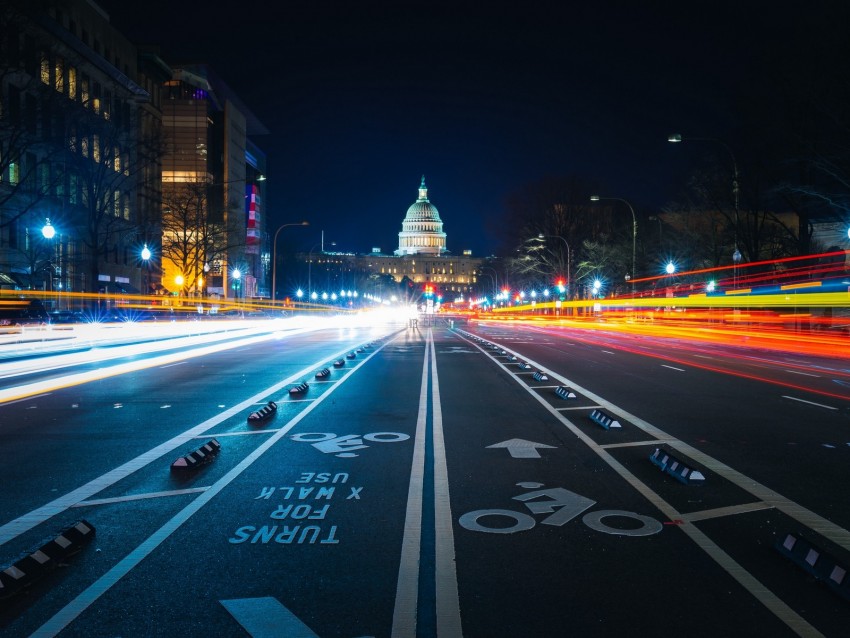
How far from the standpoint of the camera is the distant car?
37656 millimetres

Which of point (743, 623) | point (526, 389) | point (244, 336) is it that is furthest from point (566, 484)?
point (244, 336)

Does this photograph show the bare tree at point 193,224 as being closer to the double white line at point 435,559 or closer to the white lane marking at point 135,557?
the white lane marking at point 135,557

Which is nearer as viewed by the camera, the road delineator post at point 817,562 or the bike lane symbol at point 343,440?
the road delineator post at point 817,562

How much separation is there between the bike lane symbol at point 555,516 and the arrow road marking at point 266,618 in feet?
6.03

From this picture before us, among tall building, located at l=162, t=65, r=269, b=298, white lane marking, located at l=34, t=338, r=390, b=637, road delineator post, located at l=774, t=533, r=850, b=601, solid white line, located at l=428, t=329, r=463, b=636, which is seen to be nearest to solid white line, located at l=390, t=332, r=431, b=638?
solid white line, located at l=428, t=329, r=463, b=636

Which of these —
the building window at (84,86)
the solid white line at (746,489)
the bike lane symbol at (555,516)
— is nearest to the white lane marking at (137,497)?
the bike lane symbol at (555,516)

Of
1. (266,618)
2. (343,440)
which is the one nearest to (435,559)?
(266,618)

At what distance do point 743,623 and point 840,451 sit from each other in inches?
221

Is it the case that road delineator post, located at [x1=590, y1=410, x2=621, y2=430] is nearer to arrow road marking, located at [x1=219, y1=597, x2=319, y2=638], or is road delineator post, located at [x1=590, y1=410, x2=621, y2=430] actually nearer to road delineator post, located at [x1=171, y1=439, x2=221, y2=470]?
road delineator post, located at [x1=171, y1=439, x2=221, y2=470]

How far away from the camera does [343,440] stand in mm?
9148

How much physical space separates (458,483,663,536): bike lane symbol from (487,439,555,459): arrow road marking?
5.15 ft

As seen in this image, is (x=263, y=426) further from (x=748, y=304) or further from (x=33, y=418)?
(x=748, y=304)

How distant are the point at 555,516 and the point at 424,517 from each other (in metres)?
1.05

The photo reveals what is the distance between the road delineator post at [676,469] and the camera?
6.90 metres
